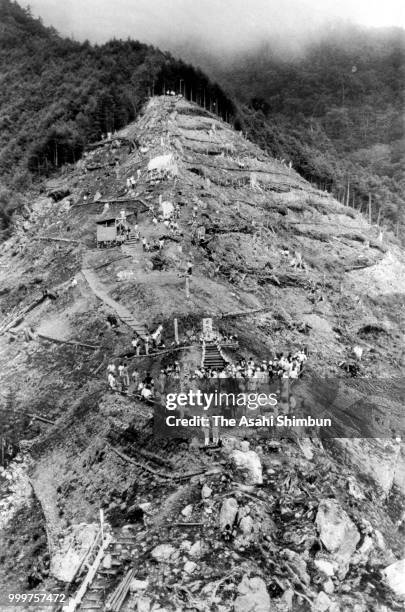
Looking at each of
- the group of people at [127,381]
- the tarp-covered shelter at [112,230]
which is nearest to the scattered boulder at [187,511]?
the group of people at [127,381]

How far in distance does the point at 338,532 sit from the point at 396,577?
1658 mm

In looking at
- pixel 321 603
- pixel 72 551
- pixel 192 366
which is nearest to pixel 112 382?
pixel 192 366

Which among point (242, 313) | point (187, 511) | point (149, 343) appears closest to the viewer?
point (187, 511)

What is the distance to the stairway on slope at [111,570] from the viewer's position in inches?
526

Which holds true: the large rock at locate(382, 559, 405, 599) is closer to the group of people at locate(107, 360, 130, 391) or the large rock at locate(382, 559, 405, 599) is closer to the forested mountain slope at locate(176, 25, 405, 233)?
the group of people at locate(107, 360, 130, 391)

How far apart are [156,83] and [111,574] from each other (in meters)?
72.7

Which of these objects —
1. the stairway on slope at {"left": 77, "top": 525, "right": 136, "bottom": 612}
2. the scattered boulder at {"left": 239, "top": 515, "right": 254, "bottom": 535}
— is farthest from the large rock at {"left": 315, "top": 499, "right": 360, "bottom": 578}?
the stairway on slope at {"left": 77, "top": 525, "right": 136, "bottom": 612}

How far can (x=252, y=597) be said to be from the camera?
1246 centimetres

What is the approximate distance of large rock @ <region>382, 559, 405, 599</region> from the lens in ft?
43.5

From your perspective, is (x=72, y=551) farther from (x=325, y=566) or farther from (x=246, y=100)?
(x=246, y=100)

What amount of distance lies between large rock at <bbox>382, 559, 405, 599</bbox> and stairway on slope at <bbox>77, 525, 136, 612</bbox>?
659 centimetres

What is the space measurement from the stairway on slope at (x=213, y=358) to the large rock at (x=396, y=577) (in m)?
9.79

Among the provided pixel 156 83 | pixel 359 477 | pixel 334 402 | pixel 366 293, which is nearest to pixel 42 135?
pixel 156 83

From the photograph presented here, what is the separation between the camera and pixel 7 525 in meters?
18.5
